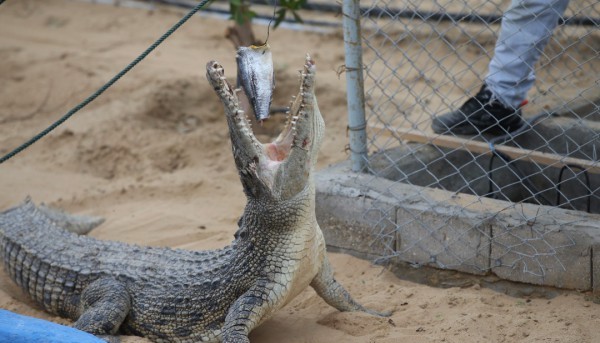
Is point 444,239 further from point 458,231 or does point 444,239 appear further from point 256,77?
point 256,77

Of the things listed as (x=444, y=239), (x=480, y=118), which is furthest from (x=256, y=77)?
(x=480, y=118)

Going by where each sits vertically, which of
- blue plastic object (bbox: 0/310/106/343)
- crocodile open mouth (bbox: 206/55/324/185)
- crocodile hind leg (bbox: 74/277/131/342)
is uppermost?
crocodile open mouth (bbox: 206/55/324/185)

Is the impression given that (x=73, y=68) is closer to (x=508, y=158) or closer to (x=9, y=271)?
(x=9, y=271)

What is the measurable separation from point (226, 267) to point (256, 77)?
914mm

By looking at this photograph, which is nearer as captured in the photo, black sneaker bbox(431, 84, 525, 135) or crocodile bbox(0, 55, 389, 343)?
crocodile bbox(0, 55, 389, 343)

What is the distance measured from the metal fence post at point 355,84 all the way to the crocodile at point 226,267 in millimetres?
881

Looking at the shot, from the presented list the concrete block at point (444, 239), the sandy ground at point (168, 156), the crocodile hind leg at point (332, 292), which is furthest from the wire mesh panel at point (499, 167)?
the crocodile hind leg at point (332, 292)

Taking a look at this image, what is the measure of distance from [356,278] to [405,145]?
956mm

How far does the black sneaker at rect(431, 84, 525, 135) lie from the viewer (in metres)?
4.36

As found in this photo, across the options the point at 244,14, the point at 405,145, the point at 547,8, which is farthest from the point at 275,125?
the point at 547,8

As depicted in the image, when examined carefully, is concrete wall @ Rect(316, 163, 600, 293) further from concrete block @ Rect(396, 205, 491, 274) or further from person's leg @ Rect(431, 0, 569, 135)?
person's leg @ Rect(431, 0, 569, 135)

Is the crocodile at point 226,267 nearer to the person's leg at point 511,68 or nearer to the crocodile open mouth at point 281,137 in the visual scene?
the crocodile open mouth at point 281,137

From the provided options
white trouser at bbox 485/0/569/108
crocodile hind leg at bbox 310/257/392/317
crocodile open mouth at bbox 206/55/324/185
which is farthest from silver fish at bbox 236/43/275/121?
white trouser at bbox 485/0/569/108

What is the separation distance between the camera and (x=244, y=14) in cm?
582
